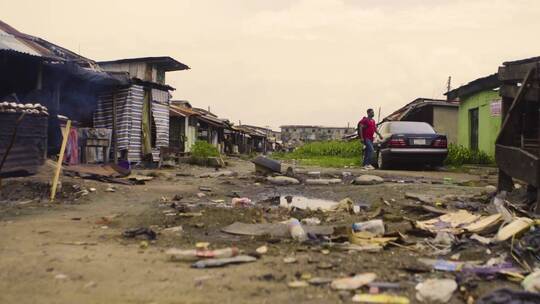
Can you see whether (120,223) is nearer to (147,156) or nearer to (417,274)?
(417,274)

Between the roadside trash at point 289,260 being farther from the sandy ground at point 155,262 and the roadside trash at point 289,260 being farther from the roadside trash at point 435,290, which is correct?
the roadside trash at point 435,290

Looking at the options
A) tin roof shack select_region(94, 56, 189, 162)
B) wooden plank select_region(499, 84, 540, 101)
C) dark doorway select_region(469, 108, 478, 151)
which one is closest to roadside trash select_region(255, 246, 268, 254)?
wooden plank select_region(499, 84, 540, 101)

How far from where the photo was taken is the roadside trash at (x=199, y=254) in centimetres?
375

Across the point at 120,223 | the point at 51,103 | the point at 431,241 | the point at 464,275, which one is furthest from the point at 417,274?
the point at 51,103

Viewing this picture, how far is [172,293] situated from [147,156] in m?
15.5

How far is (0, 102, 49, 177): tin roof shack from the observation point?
24.5 feet

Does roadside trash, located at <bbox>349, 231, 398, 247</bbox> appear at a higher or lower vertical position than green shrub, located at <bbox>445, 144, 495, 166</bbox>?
lower

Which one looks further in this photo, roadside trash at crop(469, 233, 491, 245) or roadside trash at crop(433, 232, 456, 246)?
roadside trash at crop(433, 232, 456, 246)

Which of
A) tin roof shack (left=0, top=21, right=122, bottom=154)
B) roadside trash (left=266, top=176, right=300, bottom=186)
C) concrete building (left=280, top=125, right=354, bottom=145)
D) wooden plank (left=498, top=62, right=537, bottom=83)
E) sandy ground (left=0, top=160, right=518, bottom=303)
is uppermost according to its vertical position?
concrete building (left=280, top=125, right=354, bottom=145)

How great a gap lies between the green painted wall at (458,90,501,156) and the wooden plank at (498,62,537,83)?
35.0 ft

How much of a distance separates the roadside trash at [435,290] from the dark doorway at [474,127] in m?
16.3

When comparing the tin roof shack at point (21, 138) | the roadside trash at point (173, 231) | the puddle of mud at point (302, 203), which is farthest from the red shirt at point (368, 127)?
the roadside trash at point (173, 231)

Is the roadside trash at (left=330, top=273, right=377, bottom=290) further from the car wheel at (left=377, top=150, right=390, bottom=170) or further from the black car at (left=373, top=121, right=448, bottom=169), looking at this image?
the car wheel at (left=377, top=150, right=390, bottom=170)

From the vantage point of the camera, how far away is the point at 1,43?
413 inches
